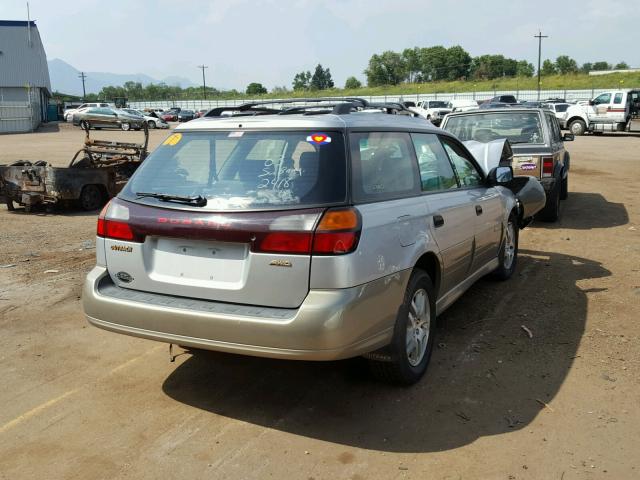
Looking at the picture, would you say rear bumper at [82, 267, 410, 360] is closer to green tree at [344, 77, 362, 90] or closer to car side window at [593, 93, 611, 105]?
car side window at [593, 93, 611, 105]

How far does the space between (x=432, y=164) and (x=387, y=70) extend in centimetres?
12581

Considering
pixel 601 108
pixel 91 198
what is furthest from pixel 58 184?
pixel 601 108

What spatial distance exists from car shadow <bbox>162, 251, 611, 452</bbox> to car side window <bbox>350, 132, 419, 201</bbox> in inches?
50.0

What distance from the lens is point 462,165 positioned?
17.1 ft

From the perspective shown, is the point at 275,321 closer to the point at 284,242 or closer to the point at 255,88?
the point at 284,242

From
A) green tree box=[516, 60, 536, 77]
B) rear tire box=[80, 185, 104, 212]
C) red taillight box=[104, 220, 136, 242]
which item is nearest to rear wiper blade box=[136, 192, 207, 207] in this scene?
red taillight box=[104, 220, 136, 242]

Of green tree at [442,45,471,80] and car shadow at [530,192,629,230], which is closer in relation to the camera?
car shadow at [530,192,629,230]

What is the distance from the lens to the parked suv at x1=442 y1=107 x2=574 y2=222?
9164mm

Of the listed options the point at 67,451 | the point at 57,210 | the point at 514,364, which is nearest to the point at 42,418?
the point at 67,451

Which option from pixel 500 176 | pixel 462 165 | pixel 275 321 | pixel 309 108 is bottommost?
pixel 275 321

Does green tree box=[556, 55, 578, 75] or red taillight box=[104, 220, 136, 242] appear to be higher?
green tree box=[556, 55, 578, 75]

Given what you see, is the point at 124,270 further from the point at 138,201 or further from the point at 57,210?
the point at 57,210

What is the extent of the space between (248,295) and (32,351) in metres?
2.24

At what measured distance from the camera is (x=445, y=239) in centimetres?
432
